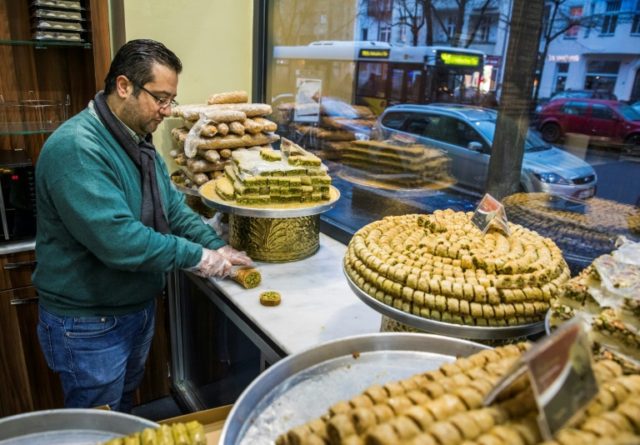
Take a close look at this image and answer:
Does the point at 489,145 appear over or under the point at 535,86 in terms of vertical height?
under

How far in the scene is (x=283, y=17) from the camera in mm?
3316

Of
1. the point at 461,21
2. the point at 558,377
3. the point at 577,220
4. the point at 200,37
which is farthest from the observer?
the point at 200,37

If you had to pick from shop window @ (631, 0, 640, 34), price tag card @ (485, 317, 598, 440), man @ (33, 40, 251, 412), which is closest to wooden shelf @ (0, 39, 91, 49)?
man @ (33, 40, 251, 412)

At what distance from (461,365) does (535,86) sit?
1.42 metres

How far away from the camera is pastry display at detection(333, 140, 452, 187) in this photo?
2562mm

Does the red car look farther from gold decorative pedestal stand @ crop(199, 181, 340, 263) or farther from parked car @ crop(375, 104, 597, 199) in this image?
gold decorative pedestal stand @ crop(199, 181, 340, 263)

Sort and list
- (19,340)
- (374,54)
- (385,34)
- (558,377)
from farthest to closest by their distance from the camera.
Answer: (374,54), (385,34), (19,340), (558,377)

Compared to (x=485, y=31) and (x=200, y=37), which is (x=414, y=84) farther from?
(x=200, y=37)

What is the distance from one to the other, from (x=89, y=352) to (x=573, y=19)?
2.14 m

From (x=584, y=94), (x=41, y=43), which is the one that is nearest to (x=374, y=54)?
(x=584, y=94)

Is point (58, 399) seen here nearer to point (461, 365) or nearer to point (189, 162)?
point (189, 162)

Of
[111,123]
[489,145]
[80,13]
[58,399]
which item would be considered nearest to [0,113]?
[80,13]

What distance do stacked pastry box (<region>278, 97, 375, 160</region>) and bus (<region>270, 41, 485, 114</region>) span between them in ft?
0.19

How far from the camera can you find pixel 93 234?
1.58 metres
